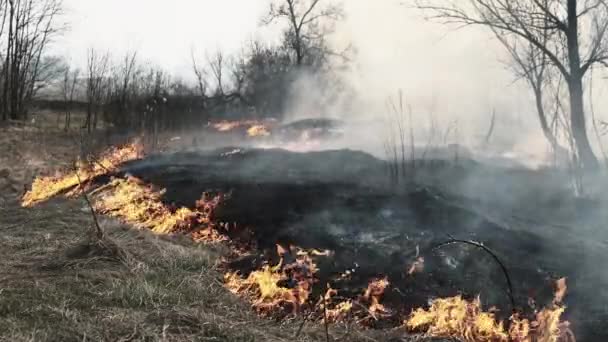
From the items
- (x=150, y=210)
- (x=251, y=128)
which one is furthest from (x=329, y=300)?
(x=251, y=128)

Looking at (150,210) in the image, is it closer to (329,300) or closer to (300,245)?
(300,245)

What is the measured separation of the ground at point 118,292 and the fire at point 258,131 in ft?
45.6

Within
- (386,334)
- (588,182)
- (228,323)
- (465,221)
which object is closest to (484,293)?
(386,334)

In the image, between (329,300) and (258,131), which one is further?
(258,131)

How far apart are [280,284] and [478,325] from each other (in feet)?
7.33

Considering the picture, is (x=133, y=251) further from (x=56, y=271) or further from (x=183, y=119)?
(x=183, y=119)

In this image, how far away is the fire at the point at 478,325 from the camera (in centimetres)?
460

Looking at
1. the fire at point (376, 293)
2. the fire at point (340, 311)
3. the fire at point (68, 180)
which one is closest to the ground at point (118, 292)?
the fire at point (340, 311)

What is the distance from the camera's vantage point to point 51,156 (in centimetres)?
1714

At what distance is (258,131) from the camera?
2258 cm

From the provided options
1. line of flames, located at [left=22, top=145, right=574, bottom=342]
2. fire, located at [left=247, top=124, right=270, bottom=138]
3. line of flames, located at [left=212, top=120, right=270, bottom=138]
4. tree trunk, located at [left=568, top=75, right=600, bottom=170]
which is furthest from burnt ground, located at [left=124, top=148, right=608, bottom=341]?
line of flames, located at [left=212, top=120, right=270, bottom=138]

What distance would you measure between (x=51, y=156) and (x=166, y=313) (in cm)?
1460

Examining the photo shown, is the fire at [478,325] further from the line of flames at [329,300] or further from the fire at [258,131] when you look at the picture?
the fire at [258,131]

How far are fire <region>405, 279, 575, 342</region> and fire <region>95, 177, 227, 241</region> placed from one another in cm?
389
